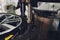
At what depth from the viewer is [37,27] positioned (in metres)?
1.97

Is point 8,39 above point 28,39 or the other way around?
above

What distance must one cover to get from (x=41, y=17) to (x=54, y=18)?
19cm


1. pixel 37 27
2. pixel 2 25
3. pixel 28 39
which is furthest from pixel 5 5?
pixel 2 25

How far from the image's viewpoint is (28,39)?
5.71 feet

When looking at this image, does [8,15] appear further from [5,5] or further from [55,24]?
[5,5]

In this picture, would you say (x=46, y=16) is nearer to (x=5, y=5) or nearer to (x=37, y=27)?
(x=37, y=27)

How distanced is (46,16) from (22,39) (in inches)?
18.8

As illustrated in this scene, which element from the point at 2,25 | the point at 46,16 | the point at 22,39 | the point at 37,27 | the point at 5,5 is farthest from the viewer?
the point at 5,5

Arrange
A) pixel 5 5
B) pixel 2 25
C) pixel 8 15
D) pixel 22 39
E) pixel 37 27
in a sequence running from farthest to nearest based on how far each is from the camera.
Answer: pixel 5 5
pixel 37 27
pixel 22 39
pixel 8 15
pixel 2 25

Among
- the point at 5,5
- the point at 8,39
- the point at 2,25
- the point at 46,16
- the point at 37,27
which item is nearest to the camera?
the point at 8,39

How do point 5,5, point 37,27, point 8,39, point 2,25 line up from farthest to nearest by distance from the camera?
point 5,5 < point 37,27 < point 2,25 < point 8,39

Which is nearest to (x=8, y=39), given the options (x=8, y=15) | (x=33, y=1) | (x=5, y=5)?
(x=8, y=15)

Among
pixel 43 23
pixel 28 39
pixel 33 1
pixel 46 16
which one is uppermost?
pixel 33 1

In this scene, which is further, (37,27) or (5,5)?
(5,5)
